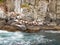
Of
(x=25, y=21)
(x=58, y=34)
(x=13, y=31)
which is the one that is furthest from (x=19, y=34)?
(x=58, y=34)

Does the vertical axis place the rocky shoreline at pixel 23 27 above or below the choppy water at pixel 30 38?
above

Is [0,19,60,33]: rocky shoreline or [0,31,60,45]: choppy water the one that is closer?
[0,31,60,45]: choppy water

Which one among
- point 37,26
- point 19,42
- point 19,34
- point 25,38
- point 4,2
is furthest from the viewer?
point 4,2

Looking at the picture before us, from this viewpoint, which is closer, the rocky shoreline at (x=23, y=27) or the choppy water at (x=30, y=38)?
the choppy water at (x=30, y=38)

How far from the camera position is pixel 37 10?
1101 centimetres

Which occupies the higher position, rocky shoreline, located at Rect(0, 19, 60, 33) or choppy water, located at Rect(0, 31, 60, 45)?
rocky shoreline, located at Rect(0, 19, 60, 33)

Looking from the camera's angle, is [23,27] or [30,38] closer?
[30,38]

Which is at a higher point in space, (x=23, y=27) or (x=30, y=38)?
(x=23, y=27)

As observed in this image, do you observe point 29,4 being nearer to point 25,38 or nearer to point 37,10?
point 37,10

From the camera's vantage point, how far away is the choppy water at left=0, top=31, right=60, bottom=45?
8258mm

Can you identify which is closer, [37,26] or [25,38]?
[25,38]

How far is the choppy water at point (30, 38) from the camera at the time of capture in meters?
8.26

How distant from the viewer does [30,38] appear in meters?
8.83

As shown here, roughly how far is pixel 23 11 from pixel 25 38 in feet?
7.55
